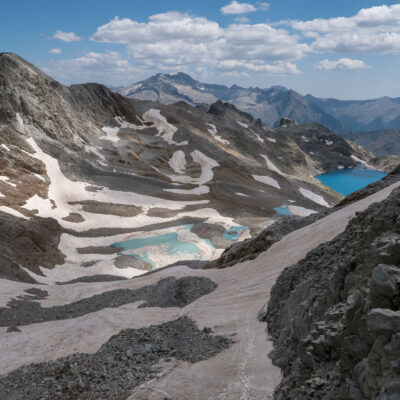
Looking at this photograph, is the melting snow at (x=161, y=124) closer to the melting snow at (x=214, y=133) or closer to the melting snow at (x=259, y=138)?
the melting snow at (x=214, y=133)

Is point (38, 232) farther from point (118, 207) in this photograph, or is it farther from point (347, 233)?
point (347, 233)

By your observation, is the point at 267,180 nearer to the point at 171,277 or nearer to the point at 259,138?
the point at 259,138

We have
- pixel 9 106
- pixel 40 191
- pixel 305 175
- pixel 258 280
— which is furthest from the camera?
pixel 305 175

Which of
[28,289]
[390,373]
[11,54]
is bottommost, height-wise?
[28,289]

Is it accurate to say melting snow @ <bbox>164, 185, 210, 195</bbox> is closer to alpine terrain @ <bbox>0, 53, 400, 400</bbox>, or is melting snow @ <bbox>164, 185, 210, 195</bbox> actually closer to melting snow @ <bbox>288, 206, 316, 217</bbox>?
alpine terrain @ <bbox>0, 53, 400, 400</bbox>

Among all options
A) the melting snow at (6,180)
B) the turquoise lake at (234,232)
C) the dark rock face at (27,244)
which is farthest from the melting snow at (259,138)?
the dark rock face at (27,244)

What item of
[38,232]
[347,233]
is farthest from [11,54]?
[347,233]
